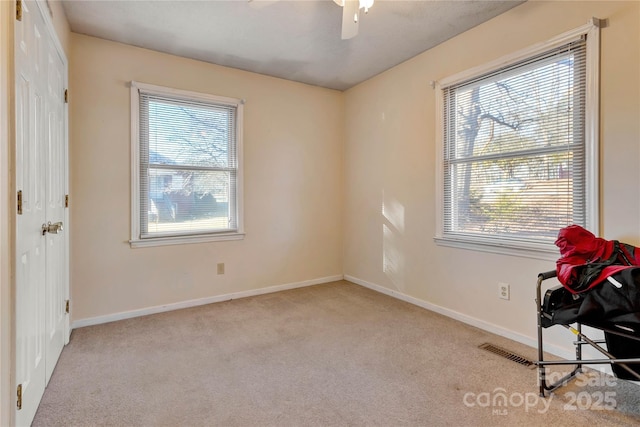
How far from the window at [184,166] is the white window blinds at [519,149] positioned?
224cm

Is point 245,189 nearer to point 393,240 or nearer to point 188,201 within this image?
point 188,201

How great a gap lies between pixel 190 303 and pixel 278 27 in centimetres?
274

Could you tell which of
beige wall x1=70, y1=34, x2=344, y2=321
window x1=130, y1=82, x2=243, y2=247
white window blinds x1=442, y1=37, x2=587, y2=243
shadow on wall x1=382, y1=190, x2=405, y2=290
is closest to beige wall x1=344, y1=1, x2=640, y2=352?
shadow on wall x1=382, y1=190, x2=405, y2=290

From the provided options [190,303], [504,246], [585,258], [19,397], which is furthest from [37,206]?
[504,246]

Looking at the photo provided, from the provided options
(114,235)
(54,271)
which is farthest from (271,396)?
(114,235)

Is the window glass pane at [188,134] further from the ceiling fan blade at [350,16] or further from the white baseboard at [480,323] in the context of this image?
the white baseboard at [480,323]

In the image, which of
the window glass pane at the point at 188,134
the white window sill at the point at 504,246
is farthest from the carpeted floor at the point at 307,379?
the window glass pane at the point at 188,134

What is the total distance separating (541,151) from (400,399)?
1960mm

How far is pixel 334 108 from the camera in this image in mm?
4398

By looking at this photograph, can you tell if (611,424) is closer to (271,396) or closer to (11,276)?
(271,396)

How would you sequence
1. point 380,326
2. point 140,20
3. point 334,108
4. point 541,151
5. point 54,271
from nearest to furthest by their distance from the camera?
point 54,271 < point 541,151 < point 140,20 < point 380,326 < point 334,108

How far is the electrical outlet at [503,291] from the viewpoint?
104 inches

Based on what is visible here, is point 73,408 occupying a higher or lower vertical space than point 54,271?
A: lower

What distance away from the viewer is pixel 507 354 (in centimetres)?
236
